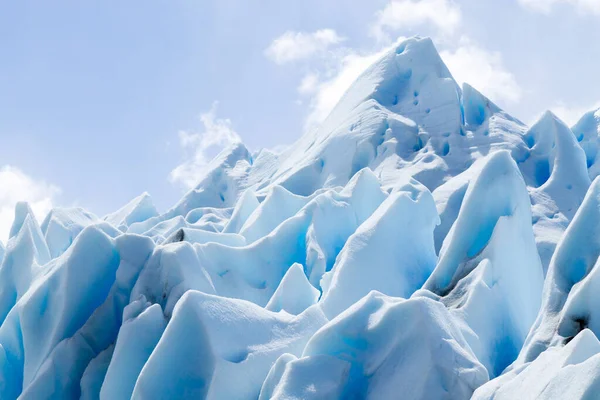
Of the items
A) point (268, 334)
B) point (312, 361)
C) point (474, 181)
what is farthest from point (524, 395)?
point (474, 181)

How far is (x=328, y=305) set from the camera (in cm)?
739

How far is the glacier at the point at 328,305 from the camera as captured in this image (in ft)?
15.4

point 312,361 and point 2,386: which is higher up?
point 312,361

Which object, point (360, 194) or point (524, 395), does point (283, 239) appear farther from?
point (524, 395)

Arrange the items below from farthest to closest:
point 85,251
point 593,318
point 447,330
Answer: point 85,251 < point 447,330 < point 593,318

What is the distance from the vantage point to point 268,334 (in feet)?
19.0

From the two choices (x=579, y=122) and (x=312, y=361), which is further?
(x=579, y=122)

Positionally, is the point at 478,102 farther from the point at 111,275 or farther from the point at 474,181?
the point at 111,275

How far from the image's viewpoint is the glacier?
15.4 feet

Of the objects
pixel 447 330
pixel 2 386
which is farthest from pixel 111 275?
pixel 447 330

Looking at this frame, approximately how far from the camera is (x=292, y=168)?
17391mm

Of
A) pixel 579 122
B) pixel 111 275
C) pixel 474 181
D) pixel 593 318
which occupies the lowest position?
pixel 111 275

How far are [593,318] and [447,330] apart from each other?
1014mm

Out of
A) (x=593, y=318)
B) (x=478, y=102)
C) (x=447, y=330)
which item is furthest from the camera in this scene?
(x=478, y=102)
